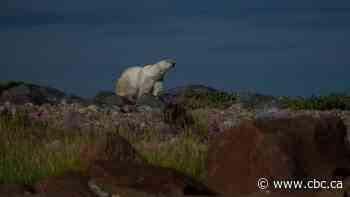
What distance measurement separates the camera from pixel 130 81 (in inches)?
1142

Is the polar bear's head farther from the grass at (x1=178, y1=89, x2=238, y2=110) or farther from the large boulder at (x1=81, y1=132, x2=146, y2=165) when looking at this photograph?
the large boulder at (x1=81, y1=132, x2=146, y2=165)

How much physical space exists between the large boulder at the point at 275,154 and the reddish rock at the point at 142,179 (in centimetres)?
62

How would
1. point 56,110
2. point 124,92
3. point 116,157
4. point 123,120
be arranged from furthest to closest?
point 124,92 < point 56,110 < point 123,120 < point 116,157

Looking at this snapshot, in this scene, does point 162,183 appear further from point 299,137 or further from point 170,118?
point 170,118

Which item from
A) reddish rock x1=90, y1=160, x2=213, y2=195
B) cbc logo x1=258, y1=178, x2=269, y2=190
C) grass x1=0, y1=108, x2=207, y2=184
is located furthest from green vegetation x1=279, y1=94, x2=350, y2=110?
reddish rock x1=90, y1=160, x2=213, y2=195

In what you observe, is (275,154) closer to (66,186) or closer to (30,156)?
(66,186)

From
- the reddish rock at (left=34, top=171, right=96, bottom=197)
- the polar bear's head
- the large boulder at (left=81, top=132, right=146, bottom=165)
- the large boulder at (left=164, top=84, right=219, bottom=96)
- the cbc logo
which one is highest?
the polar bear's head

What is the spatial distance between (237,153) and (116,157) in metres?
1.36

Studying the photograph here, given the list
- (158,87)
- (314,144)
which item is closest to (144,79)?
(158,87)

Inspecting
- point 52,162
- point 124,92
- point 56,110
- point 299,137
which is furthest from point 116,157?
point 124,92

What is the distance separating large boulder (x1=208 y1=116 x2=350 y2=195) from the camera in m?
8.26

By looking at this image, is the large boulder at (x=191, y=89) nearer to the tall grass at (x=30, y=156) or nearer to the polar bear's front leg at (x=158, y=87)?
the polar bear's front leg at (x=158, y=87)

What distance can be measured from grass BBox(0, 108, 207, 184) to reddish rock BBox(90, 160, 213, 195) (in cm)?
139

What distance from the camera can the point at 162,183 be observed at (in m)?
7.59
